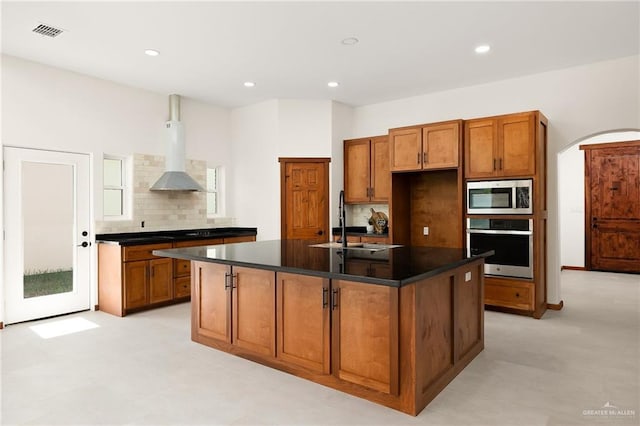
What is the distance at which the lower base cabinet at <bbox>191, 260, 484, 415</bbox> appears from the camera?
8.23 ft

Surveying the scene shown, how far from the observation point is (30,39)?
4.05 meters

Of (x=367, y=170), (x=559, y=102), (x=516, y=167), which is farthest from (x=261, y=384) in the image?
(x=559, y=102)

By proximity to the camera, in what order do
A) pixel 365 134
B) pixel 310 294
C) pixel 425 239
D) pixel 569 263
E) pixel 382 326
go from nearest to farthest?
pixel 382 326
pixel 310 294
pixel 425 239
pixel 365 134
pixel 569 263

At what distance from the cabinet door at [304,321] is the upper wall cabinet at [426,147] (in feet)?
10.2

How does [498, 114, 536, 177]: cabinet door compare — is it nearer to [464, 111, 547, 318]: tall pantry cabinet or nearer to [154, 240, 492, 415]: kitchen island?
[464, 111, 547, 318]: tall pantry cabinet

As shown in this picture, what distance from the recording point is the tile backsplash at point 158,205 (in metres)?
5.65

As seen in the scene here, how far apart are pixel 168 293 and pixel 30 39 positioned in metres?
3.26

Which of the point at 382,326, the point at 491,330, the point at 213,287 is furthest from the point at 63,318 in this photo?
the point at 491,330

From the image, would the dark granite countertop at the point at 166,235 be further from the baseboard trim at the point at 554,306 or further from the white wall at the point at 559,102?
the baseboard trim at the point at 554,306

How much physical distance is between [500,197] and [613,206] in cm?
445

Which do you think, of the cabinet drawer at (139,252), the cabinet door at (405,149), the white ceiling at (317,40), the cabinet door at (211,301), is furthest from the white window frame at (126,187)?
the cabinet door at (405,149)

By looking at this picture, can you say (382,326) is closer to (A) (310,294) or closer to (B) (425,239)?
(A) (310,294)

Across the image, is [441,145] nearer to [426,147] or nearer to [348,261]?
[426,147]

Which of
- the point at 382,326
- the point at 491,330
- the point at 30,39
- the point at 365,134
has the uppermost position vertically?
the point at 30,39
